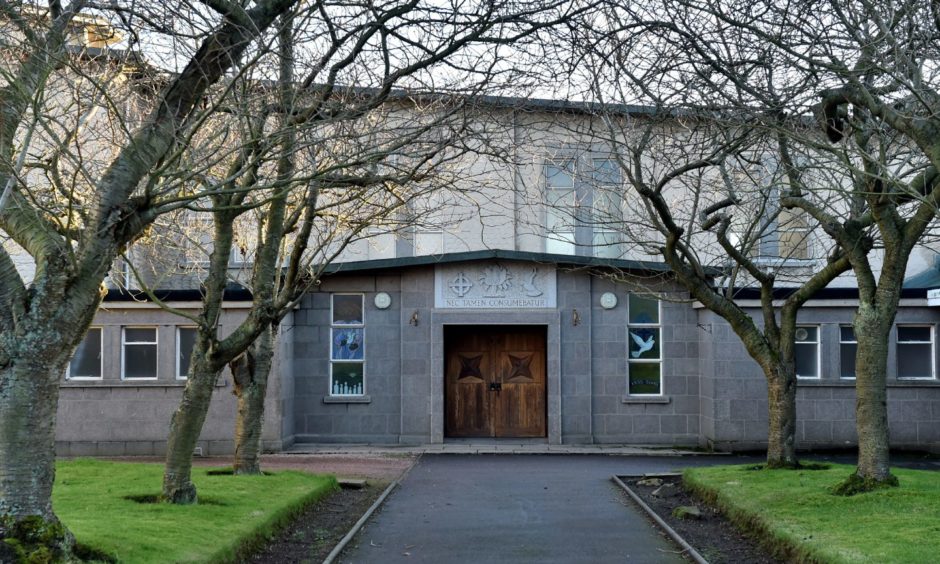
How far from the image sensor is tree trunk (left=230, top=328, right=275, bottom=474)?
55.4ft

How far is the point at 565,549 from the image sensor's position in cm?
1230

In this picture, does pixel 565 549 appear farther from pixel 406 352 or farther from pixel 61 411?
pixel 61 411

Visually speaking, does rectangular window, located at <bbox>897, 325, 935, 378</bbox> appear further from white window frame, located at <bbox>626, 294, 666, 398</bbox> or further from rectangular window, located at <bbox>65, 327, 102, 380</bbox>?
rectangular window, located at <bbox>65, 327, 102, 380</bbox>

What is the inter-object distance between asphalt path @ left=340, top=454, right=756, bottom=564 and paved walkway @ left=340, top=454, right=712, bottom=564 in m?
0.01

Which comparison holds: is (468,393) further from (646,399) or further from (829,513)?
(829,513)

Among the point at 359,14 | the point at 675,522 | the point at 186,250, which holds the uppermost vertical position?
the point at 359,14

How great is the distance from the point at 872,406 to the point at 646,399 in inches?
497

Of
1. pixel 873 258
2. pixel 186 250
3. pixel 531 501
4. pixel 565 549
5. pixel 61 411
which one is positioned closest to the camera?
pixel 565 549

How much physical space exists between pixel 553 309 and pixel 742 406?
4905 mm

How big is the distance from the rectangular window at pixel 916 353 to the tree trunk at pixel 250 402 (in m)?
15.5

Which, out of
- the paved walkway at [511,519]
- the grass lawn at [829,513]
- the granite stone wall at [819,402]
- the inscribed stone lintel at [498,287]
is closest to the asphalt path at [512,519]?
the paved walkway at [511,519]

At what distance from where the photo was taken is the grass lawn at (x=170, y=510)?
10156mm

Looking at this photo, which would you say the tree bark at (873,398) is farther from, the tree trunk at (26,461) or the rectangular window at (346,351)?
the rectangular window at (346,351)

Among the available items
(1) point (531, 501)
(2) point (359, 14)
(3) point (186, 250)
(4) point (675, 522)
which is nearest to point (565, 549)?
(4) point (675, 522)
